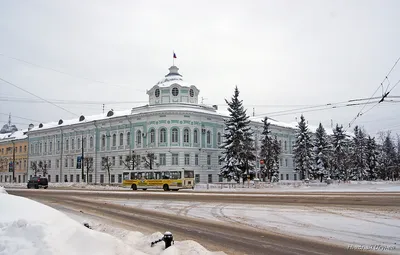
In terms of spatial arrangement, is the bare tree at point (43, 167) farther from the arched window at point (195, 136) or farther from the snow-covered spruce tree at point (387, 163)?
the snow-covered spruce tree at point (387, 163)

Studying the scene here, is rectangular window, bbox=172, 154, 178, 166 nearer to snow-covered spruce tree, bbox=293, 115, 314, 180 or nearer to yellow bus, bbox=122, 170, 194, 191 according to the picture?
yellow bus, bbox=122, 170, 194, 191

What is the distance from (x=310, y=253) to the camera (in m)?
8.41

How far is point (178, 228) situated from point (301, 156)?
5357 cm

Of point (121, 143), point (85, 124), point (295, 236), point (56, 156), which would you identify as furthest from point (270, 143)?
point (295, 236)

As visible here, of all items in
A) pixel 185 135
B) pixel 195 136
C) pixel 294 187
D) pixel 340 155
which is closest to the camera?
pixel 294 187

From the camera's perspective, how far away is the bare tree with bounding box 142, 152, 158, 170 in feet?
173

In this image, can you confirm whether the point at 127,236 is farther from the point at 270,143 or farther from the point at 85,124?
the point at 85,124

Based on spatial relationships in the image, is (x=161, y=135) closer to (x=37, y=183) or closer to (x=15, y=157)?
(x=37, y=183)

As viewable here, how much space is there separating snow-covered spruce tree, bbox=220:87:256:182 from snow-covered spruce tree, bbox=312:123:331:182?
745 inches

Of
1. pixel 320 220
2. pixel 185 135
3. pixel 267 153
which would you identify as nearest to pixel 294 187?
pixel 267 153

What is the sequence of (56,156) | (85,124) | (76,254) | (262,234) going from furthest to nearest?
(56,156) < (85,124) < (262,234) < (76,254)

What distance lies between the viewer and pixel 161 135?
179 ft

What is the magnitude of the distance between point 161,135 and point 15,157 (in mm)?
45548

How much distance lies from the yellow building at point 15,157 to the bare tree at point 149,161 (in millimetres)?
38487
